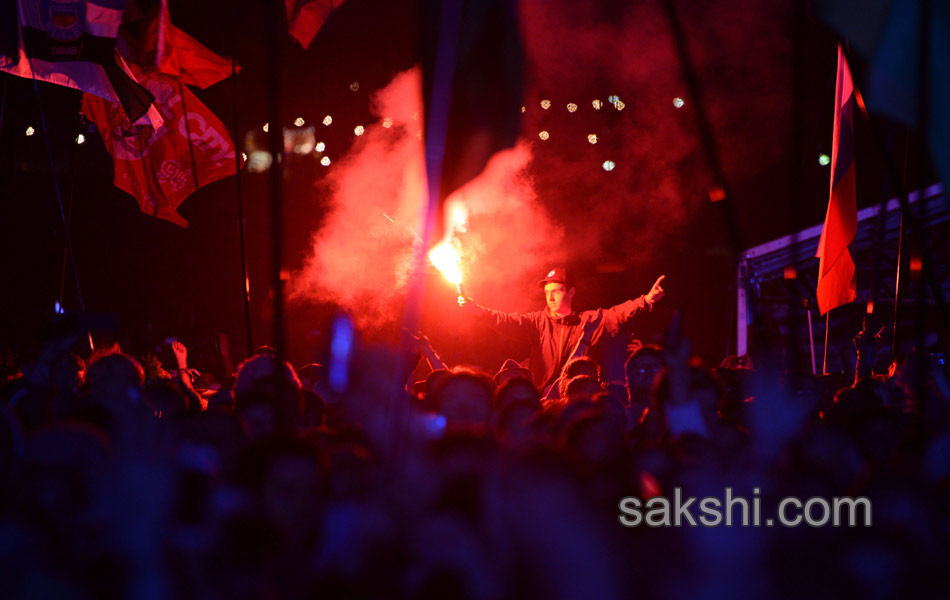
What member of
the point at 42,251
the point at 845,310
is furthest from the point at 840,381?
Answer: the point at 42,251

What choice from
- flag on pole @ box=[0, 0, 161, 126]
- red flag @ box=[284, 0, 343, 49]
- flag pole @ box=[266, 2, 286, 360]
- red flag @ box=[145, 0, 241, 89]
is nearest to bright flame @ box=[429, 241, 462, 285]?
red flag @ box=[284, 0, 343, 49]

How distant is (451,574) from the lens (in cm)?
228

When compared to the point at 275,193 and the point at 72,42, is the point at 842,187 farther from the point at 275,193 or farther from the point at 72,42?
the point at 72,42

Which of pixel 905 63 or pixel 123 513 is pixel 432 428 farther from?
pixel 905 63

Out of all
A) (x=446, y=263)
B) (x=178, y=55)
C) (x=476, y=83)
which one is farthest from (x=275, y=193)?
(x=178, y=55)

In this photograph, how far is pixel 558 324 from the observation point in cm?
747

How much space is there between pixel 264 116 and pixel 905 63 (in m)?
10.0

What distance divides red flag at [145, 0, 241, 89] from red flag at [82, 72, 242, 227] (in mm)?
316

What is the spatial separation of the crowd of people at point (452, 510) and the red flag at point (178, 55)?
198 inches

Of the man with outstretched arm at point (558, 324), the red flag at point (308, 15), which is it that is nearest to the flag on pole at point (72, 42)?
the red flag at point (308, 15)

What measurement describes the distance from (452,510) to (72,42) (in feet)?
21.3

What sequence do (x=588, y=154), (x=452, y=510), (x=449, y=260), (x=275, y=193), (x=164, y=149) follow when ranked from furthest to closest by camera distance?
(x=588, y=154) → (x=164, y=149) → (x=449, y=260) → (x=275, y=193) → (x=452, y=510)

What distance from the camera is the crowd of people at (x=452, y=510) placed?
7.61 ft

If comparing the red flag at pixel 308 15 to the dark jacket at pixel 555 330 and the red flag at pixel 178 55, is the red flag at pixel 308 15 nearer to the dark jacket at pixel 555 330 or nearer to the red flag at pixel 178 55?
the red flag at pixel 178 55
